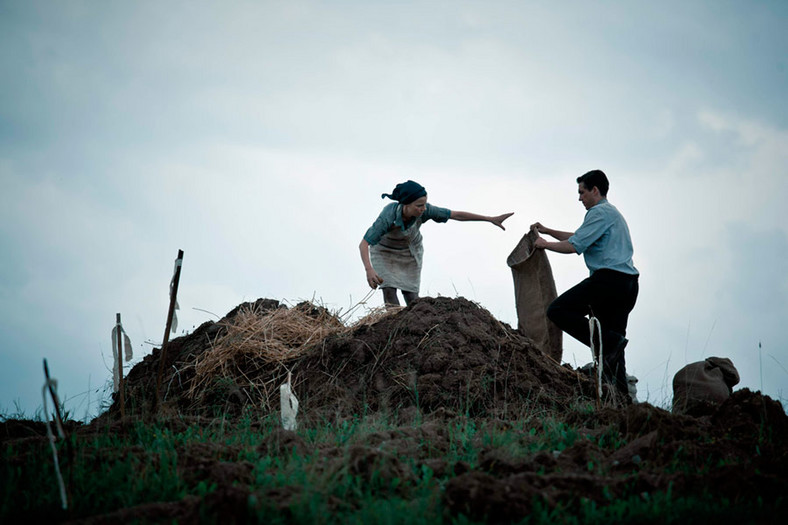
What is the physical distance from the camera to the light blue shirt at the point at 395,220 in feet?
24.4

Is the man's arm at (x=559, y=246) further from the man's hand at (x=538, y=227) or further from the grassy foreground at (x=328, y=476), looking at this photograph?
the grassy foreground at (x=328, y=476)

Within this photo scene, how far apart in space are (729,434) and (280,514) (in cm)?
315

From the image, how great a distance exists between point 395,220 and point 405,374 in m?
2.02

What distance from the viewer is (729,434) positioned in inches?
177

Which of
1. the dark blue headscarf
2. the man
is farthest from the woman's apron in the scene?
the man

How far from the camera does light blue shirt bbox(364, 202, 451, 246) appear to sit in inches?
293

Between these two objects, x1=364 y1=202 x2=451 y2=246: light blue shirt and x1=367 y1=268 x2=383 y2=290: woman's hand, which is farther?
x1=364 y1=202 x2=451 y2=246: light blue shirt

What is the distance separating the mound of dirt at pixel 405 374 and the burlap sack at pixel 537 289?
408mm

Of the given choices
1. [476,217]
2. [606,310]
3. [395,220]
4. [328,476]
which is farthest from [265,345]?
[328,476]

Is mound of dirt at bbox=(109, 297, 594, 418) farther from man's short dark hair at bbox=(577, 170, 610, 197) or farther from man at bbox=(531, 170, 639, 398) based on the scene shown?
man's short dark hair at bbox=(577, 170, 610, 197)

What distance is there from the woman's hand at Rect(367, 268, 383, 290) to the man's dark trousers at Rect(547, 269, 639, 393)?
186 centimetres

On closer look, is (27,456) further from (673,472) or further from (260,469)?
(673,472)

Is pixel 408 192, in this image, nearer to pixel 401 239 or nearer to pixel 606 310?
pixel 401 239

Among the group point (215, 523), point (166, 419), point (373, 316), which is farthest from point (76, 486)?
point (373, 316)
